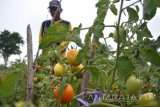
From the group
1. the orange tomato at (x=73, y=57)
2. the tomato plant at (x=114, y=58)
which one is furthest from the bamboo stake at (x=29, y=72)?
the orange tomato at (x=73, y=57)

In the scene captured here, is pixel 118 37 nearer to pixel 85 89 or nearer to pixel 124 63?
pixel 124 63

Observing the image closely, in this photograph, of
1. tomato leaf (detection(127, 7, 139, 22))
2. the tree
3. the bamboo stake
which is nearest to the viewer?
the bamboo stake

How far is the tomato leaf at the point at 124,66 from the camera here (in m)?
0.92

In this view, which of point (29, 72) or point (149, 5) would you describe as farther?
point (149, 5)

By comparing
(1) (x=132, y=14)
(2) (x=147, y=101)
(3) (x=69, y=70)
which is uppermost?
(1) (x=132, y=14)

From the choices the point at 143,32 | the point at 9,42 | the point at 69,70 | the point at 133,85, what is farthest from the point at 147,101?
the point at 9,42

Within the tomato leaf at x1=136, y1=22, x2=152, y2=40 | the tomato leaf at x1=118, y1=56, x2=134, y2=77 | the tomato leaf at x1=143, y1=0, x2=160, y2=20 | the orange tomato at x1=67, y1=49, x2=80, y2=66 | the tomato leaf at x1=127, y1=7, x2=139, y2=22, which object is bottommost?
the tomato leaf at x1=118, y1=56, x2=134, y2=77

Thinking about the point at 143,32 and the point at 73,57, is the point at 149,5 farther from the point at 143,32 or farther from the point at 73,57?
the point at 73,57

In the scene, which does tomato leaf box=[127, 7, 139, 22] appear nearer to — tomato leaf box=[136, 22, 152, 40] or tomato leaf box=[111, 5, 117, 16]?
tomato leaf box=[136, 22, 152, 40]

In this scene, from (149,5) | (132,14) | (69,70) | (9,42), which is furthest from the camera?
(9,42)

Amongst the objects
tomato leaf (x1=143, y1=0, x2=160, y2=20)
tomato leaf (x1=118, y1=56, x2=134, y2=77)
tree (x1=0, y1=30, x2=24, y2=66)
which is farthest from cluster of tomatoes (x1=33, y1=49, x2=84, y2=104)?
tree (x1=0, y1=30, x2=24, y2=66)

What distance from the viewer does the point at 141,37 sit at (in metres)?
1.04

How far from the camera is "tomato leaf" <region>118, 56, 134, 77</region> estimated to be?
92cm

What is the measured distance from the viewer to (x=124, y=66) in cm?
92
